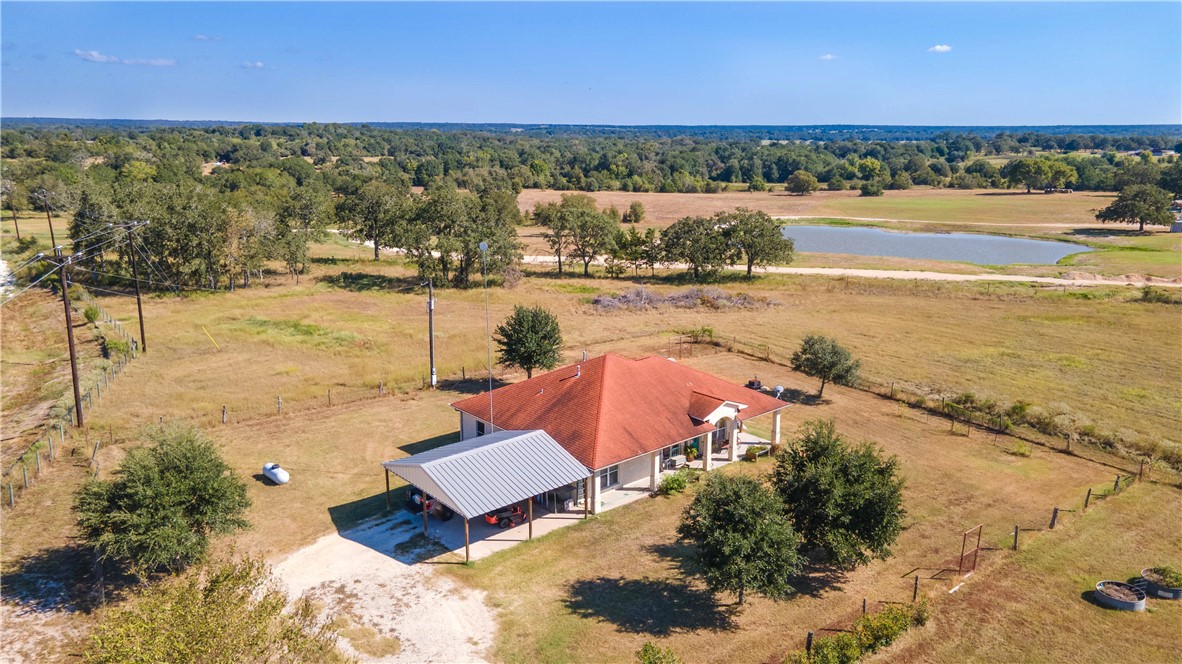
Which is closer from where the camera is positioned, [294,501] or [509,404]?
[294,501]

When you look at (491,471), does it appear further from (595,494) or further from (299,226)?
(299,226)

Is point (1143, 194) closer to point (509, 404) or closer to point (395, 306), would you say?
point (395, 306)

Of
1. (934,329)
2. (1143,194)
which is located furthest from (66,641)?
(1143,194)

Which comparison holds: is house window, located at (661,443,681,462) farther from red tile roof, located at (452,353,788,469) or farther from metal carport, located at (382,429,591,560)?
metal carport, located at (382,429,591,560)

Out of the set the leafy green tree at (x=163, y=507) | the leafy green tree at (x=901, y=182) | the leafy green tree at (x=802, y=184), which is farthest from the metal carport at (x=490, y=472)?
the leafy green tree at (x=901, y=182)

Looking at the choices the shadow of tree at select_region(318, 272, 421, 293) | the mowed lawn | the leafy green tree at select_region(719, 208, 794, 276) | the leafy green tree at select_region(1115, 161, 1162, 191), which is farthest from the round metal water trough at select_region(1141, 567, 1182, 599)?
the leafy green tree at select_region(1115, 161, 1162, 191)

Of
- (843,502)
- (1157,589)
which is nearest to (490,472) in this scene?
(843,502)
